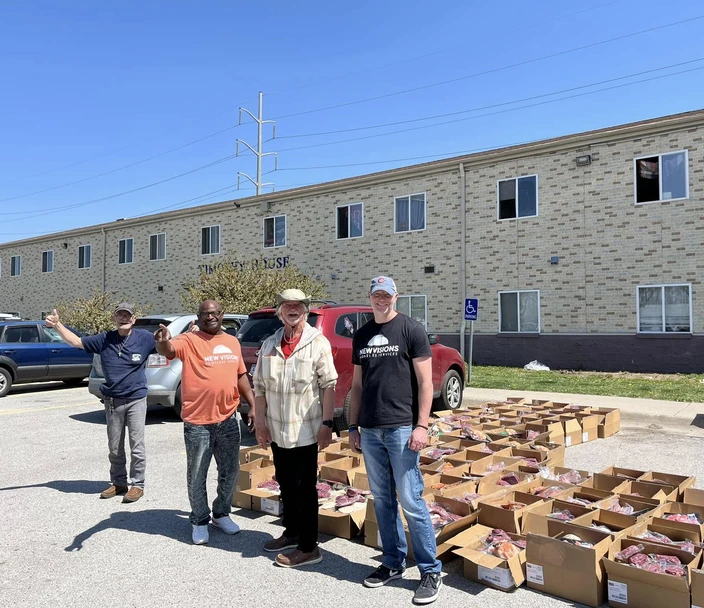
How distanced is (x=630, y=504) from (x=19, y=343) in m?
13.3

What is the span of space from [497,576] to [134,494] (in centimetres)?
344

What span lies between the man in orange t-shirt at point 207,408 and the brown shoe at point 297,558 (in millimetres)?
751

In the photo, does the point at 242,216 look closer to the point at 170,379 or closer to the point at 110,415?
the point at 170,379

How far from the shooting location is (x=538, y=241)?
18.6 m

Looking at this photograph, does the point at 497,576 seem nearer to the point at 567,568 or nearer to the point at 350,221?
the point at 567,568

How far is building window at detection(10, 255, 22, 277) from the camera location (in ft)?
123

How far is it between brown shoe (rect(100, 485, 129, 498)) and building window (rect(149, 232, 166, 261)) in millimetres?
24478

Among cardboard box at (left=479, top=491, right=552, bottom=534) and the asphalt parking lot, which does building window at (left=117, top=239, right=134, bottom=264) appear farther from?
cardboard box at (left=479, top=491, right=552, bottom=534)

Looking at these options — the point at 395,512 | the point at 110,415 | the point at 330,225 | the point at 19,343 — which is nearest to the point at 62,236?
the point at 330,225

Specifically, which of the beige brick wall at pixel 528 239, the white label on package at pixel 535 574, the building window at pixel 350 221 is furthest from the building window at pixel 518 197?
the white label on package at pixel 535 574

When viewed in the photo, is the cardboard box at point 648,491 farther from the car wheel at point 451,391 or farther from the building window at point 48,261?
the building window at point 48,261

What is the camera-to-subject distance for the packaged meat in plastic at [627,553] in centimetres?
383

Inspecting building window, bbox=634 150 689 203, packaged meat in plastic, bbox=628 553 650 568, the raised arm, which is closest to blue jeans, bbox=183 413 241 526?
the raised arm

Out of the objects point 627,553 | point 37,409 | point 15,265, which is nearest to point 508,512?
point 627,553
